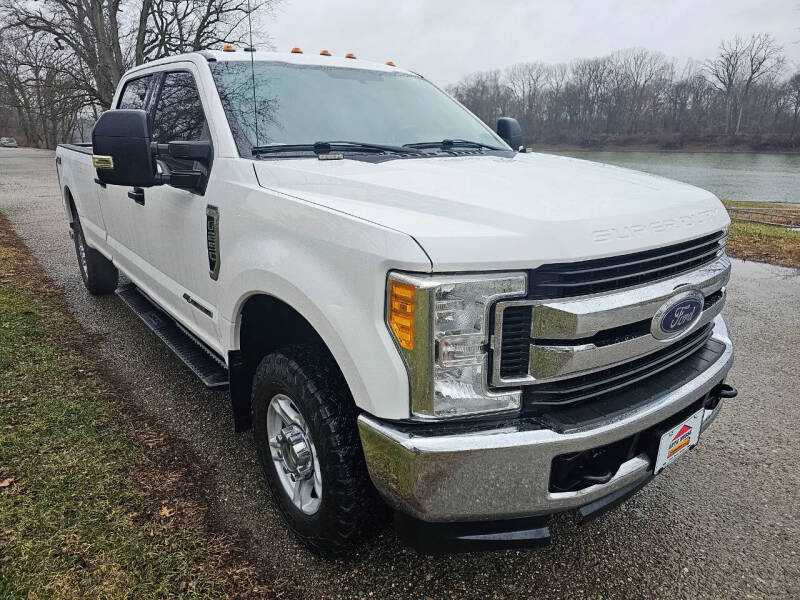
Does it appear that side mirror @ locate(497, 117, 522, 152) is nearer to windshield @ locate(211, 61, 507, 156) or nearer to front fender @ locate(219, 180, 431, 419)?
windshield @ locate(211, 61, 507, 156)

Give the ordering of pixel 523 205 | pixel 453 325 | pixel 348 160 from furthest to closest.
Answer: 1. pixel 348 160
2. pixel 523 205
3. pixel 453 325

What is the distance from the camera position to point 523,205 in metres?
1.83

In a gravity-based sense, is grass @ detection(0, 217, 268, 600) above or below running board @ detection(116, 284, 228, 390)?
below

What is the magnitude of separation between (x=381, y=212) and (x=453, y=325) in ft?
1.61

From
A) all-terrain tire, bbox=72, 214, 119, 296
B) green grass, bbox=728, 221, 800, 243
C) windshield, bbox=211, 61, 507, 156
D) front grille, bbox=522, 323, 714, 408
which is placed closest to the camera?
front grille, bbox=522, 323, 714, 408

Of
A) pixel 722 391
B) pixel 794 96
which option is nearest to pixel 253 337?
pixel 722 391

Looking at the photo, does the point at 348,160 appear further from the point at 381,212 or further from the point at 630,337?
the point at 630,337

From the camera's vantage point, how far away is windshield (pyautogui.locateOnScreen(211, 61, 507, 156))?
2.70 metres

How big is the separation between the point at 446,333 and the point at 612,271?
584 millimetres

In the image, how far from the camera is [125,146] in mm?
2438

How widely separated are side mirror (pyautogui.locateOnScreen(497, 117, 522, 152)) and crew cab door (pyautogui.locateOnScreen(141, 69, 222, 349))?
2069 mm

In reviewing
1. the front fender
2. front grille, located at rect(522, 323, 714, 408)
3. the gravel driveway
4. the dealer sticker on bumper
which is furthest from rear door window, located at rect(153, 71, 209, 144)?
the dealer sticker on bumper

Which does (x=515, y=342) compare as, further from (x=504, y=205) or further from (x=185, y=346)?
(x=185, y=346)

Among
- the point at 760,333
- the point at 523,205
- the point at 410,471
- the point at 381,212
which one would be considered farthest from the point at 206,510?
the point at 760,333
